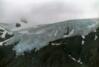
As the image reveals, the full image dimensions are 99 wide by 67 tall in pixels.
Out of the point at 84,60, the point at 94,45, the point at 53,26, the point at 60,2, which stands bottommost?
the point at 84,60

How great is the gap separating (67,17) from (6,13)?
0.80 meters

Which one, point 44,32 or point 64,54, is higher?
point 44,32

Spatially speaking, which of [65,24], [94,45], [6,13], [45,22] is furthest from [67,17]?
[6,13]

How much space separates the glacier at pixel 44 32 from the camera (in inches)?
117

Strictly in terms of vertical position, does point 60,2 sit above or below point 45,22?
above

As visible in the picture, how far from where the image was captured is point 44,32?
9.87 feet

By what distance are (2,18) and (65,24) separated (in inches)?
32.4

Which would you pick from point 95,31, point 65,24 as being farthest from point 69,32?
point 95,31

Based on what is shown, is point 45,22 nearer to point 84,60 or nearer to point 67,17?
point 67,17

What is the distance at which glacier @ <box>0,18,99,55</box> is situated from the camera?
9.74 feet

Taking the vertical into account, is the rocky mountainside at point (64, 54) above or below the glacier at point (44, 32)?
below

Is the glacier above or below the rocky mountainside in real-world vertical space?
above

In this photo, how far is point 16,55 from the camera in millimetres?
2969

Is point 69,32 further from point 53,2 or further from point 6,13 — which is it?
point 6,13
